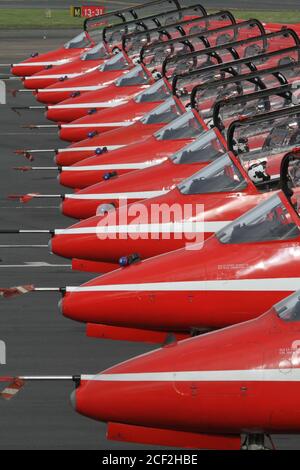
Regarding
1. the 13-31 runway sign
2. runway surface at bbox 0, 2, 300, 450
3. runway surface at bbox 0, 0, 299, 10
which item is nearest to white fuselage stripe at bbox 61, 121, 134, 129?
runway surface at bbox 0, 2, 300, 450

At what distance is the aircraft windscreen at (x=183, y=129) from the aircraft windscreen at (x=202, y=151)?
1.93 metres

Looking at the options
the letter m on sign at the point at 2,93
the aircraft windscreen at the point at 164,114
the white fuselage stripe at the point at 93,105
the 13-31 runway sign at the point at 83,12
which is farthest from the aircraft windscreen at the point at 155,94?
the 13-31 runway sign at the point at 83,12

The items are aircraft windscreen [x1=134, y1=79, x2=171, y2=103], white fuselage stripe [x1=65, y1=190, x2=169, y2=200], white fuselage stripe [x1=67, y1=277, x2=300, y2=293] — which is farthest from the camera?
aircraft windscreen [x1=134, y1=79, x2=171, y2=103]

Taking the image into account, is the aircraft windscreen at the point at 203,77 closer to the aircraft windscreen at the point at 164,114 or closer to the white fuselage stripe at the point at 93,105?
the aircraft windscreen at the point at 164,114

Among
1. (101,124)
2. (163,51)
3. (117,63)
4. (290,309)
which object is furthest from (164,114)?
(290,309)

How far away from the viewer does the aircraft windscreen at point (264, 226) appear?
63.4 ft

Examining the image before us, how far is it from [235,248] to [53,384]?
2953mm

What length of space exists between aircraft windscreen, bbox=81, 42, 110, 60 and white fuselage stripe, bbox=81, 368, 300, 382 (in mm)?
29528

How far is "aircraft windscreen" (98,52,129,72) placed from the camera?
41.6 metres

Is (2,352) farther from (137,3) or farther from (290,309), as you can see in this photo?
(137,3)

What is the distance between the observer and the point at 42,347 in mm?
21641

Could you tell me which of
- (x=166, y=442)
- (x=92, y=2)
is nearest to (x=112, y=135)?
(x=166, y=442)

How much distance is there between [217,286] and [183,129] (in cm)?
945

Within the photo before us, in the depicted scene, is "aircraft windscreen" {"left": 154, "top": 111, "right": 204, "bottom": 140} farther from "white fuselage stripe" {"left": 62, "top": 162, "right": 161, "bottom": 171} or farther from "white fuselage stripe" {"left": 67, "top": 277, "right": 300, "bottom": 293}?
"white fuselage stripe" {"left": 67, "top": 277, "right": 300, "bottom": 293}
